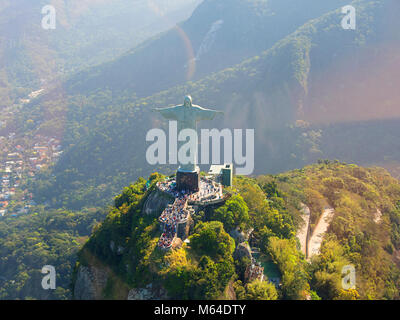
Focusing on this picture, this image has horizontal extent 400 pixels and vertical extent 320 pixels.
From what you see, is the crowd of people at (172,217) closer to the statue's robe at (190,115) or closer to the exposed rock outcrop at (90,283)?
the statue's robe at (190,115)

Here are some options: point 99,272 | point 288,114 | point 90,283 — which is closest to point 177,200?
point 99,272

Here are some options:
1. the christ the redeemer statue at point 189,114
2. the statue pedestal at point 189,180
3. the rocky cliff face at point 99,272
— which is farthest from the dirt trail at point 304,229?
the rocky cliff face at point 99,272

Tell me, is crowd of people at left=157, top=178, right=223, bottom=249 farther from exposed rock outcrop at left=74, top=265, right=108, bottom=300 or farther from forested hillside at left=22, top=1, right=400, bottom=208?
forested hillside at left=22, top=1, right=400, bottom=208

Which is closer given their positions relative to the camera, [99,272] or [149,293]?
[149,293]

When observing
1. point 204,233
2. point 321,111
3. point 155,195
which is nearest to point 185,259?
point 204,233

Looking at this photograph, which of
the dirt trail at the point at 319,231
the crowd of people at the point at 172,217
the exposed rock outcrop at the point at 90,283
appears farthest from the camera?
the dirt trail at the point at 319,231

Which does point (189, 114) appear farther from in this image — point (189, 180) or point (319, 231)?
point (319, 231)

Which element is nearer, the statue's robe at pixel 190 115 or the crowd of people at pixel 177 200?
the crowd of people at pixel 177 200
